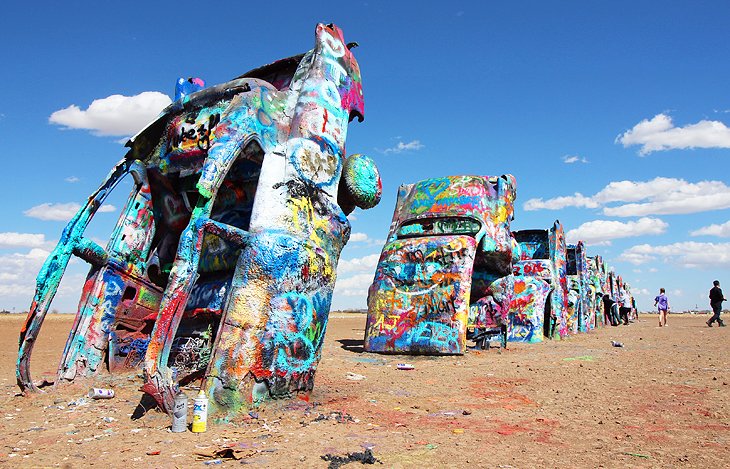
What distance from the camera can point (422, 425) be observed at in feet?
15.6

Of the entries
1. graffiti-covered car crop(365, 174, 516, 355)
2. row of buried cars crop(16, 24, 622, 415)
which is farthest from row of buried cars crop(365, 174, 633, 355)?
row of buried cars crop(16, 24, 622, 415)

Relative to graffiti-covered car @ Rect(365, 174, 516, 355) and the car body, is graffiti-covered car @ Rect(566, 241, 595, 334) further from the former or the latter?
graffiti-covered car @ Rect(365, 174, 516, 355)

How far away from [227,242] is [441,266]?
6.29 m

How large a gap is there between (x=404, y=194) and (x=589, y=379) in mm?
6164

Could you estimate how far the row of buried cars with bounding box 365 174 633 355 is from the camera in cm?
1041

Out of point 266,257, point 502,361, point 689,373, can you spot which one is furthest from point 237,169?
point 689,373

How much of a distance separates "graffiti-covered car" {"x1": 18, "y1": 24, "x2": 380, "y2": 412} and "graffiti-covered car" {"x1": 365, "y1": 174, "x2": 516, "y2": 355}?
4.57m

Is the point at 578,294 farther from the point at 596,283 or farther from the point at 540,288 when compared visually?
the point at 540,288

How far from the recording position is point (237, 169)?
590cm

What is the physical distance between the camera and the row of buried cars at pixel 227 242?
15.5ft

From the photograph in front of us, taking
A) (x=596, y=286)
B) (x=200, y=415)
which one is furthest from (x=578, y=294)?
(x=200, y=415)

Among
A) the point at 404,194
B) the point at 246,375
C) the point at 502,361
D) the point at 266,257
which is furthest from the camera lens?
the point at 404,194

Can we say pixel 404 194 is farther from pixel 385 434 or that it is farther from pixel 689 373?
pixel 385 434

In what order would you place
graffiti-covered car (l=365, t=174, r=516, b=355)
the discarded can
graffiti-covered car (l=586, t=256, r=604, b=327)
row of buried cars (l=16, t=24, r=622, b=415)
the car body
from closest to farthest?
row of buried cars (l=16, t=24, r=622, b=415) → the discarded can → graffiti-covered car (l=365, t=174, r=516, b=355) → graffiti-covered car (l=586, t=256, r=604, b=327) → the car body
